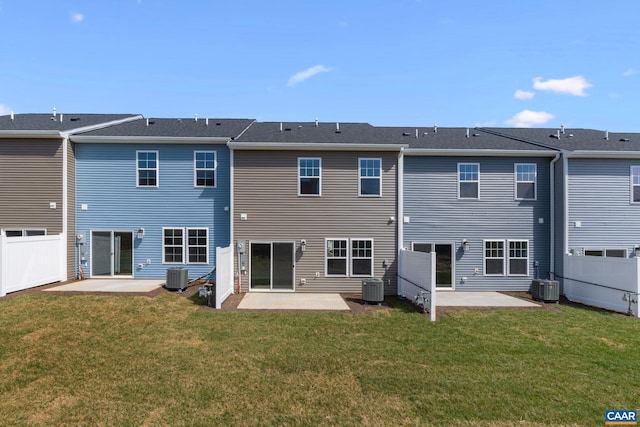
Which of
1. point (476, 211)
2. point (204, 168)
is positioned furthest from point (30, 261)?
point (476, 211)

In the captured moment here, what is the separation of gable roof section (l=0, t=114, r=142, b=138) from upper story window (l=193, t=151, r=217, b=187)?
4540 millimetres

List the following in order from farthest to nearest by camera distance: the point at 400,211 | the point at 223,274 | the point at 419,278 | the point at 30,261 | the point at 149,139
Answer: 1. the point at 149,139
2. the point at 400,211
3. the point at 30,261
4. the point at 223,274
5. the point at 419,278

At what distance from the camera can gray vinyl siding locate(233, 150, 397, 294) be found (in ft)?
42.2

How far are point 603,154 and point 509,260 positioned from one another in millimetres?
5162

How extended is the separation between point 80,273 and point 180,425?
1164 centimetres

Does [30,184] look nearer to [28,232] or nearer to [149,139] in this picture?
[28,232]

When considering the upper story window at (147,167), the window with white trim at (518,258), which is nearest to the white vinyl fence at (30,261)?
the upper story window at (147,167)

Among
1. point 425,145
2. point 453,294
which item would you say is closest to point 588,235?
point 453,294

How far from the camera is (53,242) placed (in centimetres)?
1251

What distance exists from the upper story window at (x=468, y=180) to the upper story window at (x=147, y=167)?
11.9 m

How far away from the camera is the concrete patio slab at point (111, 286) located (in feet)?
36.9

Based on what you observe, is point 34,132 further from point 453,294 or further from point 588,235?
point 588,235

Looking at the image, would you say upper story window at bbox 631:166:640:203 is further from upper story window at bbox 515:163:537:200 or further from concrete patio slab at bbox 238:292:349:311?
A: concrete patio slab at bbox 238:292:349:311

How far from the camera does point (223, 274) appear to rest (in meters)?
11.2
